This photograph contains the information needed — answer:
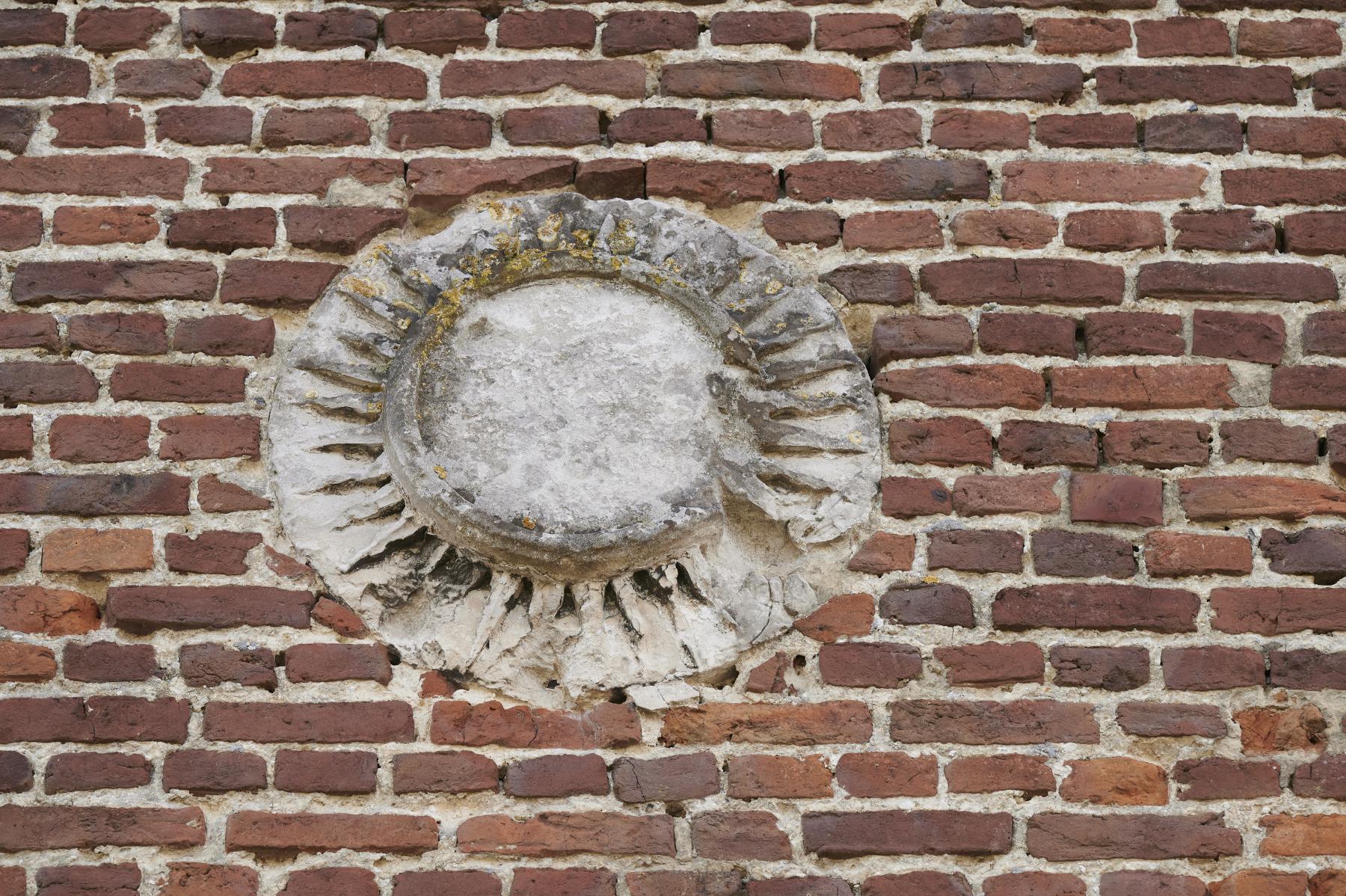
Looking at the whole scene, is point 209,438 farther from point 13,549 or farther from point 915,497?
point 915,497

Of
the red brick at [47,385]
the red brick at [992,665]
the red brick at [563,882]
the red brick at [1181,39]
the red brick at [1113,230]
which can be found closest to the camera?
the red brick at [563,882]

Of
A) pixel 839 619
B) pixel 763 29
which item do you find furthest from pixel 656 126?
pixel 839 619

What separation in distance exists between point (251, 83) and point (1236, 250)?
1.78 metres

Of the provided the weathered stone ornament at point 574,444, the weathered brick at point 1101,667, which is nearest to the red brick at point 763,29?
the weathered stone ornament at point 574,444

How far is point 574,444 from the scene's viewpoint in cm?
240

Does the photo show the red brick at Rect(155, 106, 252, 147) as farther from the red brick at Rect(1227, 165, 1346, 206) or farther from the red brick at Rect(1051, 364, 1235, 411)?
the red brick at Rect(1227, 165, 1346, 206)

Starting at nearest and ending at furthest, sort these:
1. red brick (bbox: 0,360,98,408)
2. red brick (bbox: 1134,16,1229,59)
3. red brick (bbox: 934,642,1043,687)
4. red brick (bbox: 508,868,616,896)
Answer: red brick (bbox: 508,868,616,896), red brick (bbox: 934,642,1043,687), red brick (bbox: 0,360,98,408), red brick (bbox: 1134,16,1229,59)

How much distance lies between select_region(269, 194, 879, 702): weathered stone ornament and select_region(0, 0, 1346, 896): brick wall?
6 cm

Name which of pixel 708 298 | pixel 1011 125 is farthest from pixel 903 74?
pixel 708 298

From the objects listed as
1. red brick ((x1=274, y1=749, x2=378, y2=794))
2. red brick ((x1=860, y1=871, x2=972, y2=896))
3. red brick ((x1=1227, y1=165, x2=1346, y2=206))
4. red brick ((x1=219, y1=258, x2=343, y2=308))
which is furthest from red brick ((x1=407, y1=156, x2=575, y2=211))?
red brick ((x1=860, y1=871, x2=972, y2=896))

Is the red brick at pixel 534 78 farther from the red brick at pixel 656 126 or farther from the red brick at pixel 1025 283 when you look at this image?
the red brick at pixel 1025 283

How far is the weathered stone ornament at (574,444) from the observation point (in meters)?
2.32

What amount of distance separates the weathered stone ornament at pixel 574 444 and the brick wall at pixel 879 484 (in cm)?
6

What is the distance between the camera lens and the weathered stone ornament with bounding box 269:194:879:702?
2.32 meters
